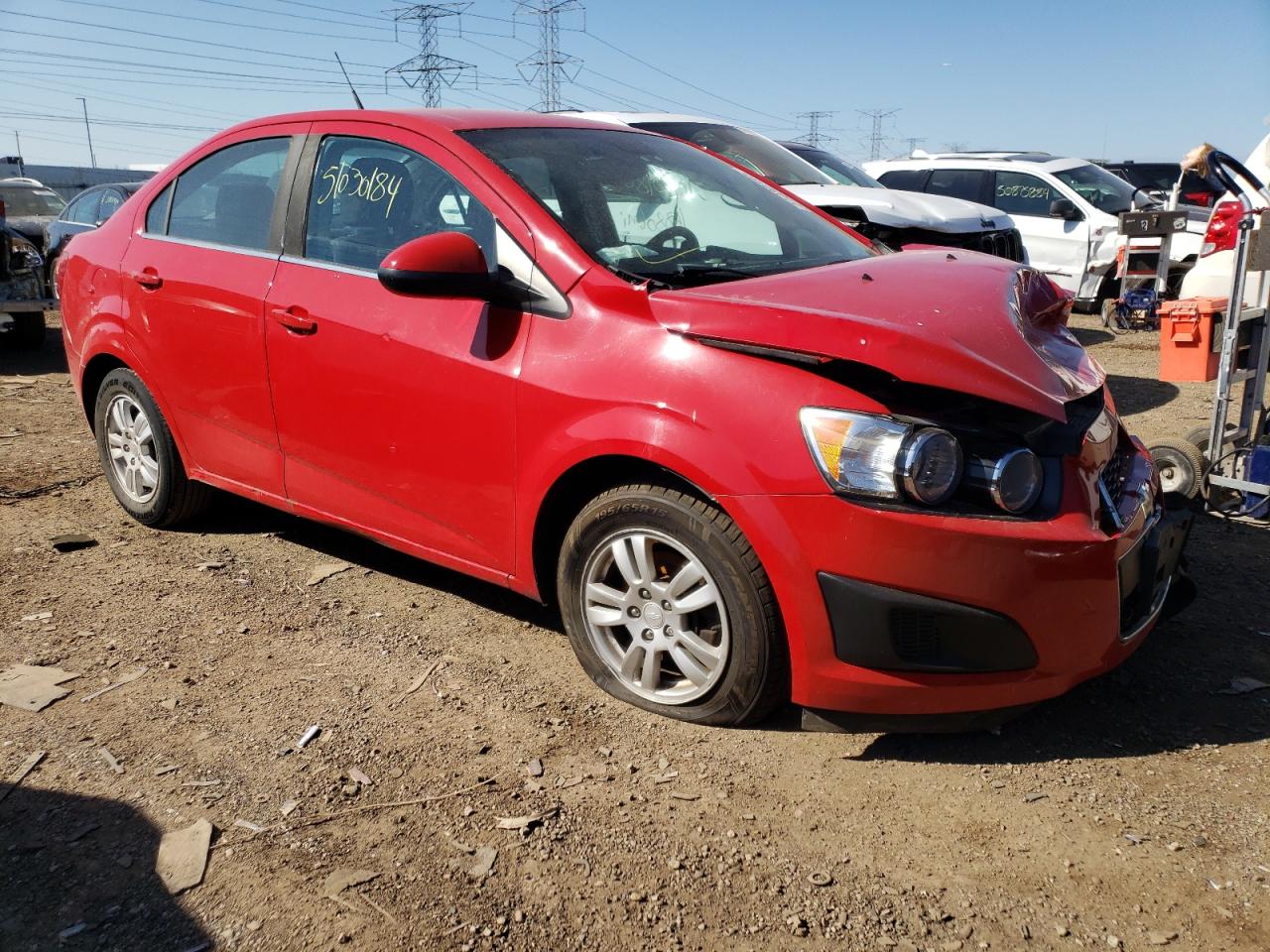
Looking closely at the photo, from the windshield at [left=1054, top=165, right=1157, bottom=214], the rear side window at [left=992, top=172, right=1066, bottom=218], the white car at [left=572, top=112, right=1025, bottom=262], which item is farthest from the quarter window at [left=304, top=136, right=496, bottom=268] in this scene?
the windshield at [left=1054, top=165, right=1157, bottom=214]

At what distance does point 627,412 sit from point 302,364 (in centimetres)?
141

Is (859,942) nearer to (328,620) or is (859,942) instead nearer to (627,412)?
(627,412)

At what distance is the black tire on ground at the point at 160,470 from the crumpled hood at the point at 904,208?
15.0ft

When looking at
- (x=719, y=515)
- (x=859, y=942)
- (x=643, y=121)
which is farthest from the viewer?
(x=643, y=121)

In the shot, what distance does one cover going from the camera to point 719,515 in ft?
9.42

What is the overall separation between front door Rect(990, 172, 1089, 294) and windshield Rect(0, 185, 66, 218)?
12.1 m

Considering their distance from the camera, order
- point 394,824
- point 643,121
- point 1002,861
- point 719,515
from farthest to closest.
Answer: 1. point 643,121
2. point 719,515
3. point 394,824
4. point 1002,861

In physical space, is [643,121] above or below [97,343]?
above

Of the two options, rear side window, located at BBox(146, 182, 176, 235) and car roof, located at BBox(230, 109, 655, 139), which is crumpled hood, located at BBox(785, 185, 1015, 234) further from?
rear side window, located at BBox(146, 182, 176, 235)

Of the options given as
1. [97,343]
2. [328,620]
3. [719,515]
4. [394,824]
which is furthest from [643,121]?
[394,824]

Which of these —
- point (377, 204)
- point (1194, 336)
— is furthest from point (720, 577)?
point (1194, 336)

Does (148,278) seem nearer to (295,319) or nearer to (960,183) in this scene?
(295,319)

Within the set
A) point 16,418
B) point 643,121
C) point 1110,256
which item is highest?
point 643,121

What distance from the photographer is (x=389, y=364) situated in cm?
349
